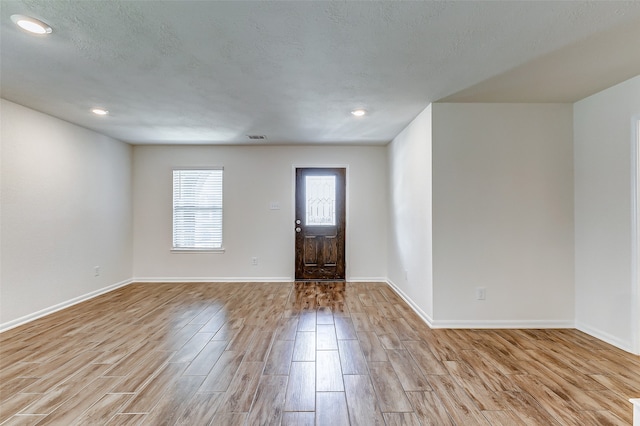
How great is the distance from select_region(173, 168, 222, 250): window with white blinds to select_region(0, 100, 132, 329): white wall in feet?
2.89

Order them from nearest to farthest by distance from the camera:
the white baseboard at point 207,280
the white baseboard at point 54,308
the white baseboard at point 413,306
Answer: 1. the white baseboard at point 54,308
2. the white baseboard at point 413,306
3. the white baseboard at point 207,280

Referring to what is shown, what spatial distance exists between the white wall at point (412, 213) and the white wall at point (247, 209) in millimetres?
564

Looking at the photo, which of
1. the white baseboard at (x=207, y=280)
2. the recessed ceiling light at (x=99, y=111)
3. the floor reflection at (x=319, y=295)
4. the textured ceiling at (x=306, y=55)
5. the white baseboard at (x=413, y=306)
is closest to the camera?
the textured ceiling at (x=306, y=55)

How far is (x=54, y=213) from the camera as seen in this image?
12.0 feet

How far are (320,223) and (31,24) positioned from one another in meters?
4.16

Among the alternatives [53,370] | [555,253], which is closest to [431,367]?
[555,253]

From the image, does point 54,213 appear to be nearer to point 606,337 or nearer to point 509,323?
point 509,323

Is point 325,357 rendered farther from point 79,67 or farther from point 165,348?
point 79,67

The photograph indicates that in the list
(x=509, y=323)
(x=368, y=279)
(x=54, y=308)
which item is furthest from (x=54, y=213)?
(x=509, y=323)

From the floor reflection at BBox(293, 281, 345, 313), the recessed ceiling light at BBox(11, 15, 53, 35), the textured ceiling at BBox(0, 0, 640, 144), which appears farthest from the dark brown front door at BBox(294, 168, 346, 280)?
the recessed ceiling light at BBox(11, 15, 53, 35)

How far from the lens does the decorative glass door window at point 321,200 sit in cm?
530

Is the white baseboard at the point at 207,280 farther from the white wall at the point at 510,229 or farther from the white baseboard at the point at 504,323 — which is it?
the white wall at the point at 510,229

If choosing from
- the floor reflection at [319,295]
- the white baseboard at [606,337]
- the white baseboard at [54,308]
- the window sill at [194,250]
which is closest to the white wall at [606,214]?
the white baseboard at [606,337]

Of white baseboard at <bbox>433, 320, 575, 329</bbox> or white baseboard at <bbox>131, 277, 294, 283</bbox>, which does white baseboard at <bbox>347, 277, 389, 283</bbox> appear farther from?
white baseboard at <bbox>433, 320, 575, 329</bbox>
